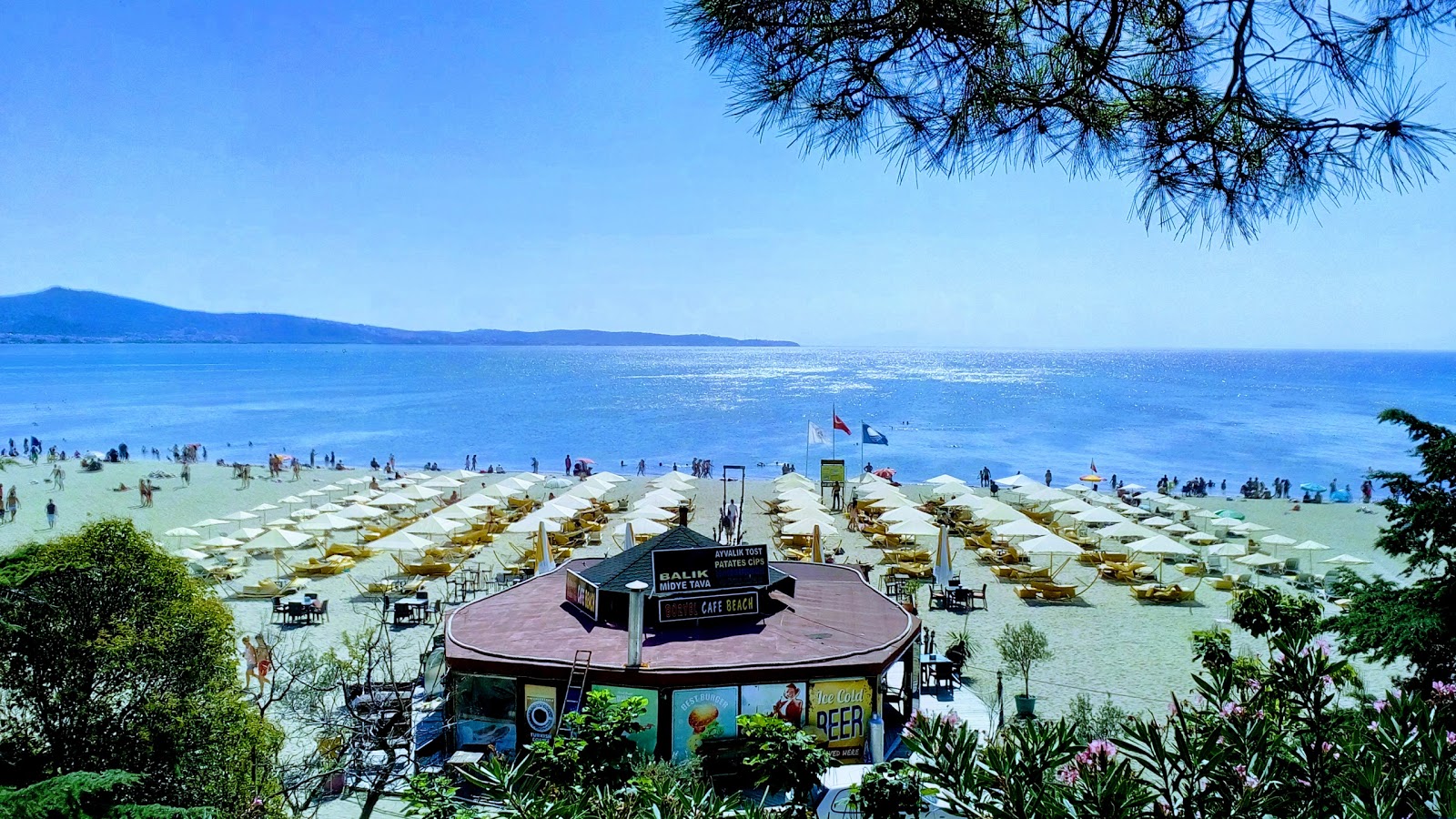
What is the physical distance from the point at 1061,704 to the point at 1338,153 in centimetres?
1050

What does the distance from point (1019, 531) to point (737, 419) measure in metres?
69.6

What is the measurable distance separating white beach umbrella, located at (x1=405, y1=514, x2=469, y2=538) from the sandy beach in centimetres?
113

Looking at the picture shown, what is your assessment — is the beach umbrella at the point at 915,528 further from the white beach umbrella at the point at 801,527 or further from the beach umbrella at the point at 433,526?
the beach umbrella at the point at 433,526

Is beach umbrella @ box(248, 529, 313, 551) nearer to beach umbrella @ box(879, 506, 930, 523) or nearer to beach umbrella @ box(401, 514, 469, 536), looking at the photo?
beach umbrella @ box(401, 514, 469, 536)

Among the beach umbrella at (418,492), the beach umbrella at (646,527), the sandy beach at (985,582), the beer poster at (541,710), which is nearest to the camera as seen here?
the beer poster at (541,710)

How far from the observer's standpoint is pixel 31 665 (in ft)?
18.9

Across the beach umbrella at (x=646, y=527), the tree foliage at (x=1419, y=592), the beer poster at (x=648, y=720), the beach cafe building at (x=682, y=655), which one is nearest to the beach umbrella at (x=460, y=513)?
the beach umbrella at (x=646, y=527)

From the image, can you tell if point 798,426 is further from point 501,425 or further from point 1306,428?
point 1306,428

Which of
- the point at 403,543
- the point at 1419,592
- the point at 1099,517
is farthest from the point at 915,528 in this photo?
the point at 1419,592

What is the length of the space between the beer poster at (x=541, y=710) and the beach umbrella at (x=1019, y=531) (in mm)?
14627

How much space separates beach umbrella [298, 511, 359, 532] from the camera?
2230cm

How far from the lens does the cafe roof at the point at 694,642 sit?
1012 cm

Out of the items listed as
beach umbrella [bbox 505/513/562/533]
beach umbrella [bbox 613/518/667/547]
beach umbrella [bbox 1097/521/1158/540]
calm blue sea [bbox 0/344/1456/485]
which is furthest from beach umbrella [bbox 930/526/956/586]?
calm blue sea [bbox 0/344/1456/485]

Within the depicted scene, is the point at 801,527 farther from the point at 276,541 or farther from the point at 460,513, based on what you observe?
the point at 276,541
